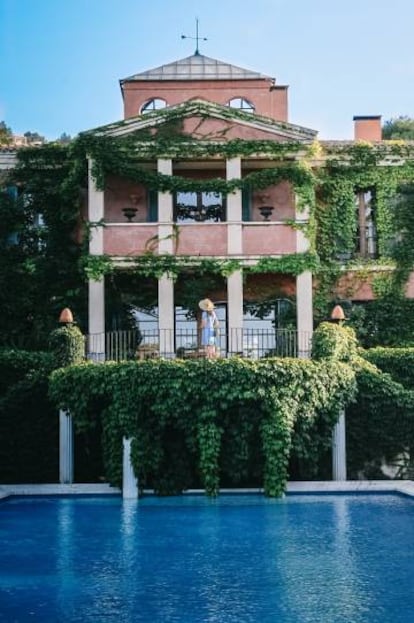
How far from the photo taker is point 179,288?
25172mm

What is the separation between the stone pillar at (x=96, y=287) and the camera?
2322 cm

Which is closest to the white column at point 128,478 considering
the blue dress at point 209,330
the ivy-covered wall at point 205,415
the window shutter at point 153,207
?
the ivy-covered wall at point 205,415

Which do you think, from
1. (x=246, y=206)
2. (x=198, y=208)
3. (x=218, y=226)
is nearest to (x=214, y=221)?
(x=198, y=208)

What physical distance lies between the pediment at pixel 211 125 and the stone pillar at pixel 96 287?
1.72 metres

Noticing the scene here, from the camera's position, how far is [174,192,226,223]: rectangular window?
84.3 feet

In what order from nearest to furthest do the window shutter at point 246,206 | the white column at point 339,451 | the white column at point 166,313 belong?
the white column at point 339,451, the white column at point 166,313, the window shutter at point 246,206

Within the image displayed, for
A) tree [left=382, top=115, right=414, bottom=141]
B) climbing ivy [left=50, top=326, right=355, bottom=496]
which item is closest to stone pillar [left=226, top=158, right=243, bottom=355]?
climbing ivy [left=50, top=326, right=355, bottom=496]

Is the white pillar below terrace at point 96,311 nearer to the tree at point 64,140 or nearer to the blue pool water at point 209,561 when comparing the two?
the tree at point 64,140

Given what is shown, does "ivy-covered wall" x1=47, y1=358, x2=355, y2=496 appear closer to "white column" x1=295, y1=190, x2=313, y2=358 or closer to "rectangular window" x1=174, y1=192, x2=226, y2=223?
"white column" x1=295, y1=190, x2=313, y2=358

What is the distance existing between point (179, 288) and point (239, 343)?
2.91 m

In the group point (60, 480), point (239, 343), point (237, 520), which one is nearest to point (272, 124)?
point (239, 343)

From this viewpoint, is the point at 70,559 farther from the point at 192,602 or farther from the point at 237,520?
the point at 237,520

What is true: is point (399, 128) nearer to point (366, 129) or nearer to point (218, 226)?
point (366, 129)

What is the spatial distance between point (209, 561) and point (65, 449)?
9.95 m
